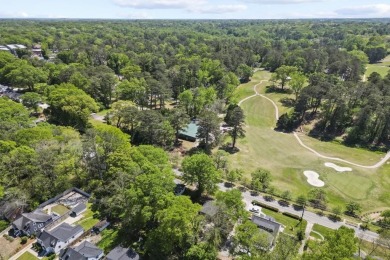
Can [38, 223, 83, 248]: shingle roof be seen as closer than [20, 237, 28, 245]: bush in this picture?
Yes

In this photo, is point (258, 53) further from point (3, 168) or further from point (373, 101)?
point (3, 168)

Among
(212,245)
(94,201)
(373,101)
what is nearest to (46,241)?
(94,201)

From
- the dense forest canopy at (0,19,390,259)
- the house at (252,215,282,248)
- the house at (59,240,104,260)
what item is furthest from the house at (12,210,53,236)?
the house at (252,215,282,248)

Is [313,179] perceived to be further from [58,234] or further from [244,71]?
[244,71]

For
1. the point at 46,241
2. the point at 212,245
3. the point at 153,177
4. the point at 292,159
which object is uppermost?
the point at 153,177

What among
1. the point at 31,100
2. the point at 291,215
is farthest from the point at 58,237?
the point at 31,100

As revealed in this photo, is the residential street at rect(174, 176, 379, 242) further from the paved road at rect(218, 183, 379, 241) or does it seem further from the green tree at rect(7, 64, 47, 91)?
the green tree at rect(7, 64, 47, 91)
